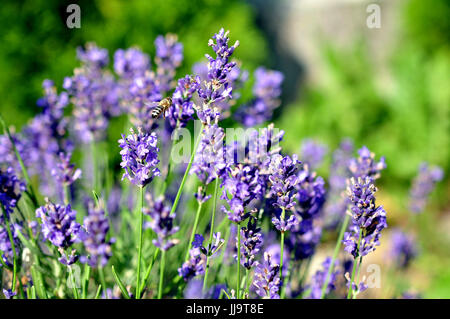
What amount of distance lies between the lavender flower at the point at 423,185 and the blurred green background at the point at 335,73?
1.05m

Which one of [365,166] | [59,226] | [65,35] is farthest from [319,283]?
[65,35]

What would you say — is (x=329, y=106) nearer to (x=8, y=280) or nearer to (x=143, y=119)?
(x=143, y=119)

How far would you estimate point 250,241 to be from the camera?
41.5 inches

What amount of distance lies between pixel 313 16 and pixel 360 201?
5936mm

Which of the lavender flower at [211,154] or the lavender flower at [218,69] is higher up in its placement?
the lavender flower at [218,69]

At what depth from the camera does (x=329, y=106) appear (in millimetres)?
5266

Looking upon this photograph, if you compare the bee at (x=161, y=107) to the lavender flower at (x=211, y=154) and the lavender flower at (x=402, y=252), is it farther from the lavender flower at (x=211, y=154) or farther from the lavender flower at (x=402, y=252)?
the lavender flower at (x=402, y=252)

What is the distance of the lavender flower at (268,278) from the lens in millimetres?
1065

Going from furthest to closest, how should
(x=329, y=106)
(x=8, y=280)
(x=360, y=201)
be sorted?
(x=329, y=106) < (x=8, y=280) < (x=360, y=201)

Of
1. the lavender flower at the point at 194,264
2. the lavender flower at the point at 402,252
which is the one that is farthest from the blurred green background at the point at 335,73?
the lavender flower at the point at 194,264

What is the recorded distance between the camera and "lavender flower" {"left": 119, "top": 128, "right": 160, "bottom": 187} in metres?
0.99

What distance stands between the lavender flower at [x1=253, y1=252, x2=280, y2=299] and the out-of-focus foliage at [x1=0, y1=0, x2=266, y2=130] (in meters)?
3.32

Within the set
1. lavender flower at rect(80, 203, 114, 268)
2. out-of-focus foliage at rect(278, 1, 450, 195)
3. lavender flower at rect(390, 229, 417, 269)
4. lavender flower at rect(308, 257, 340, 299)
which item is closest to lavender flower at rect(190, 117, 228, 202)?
lavender flower at rect(80, 203, 114, 268)
